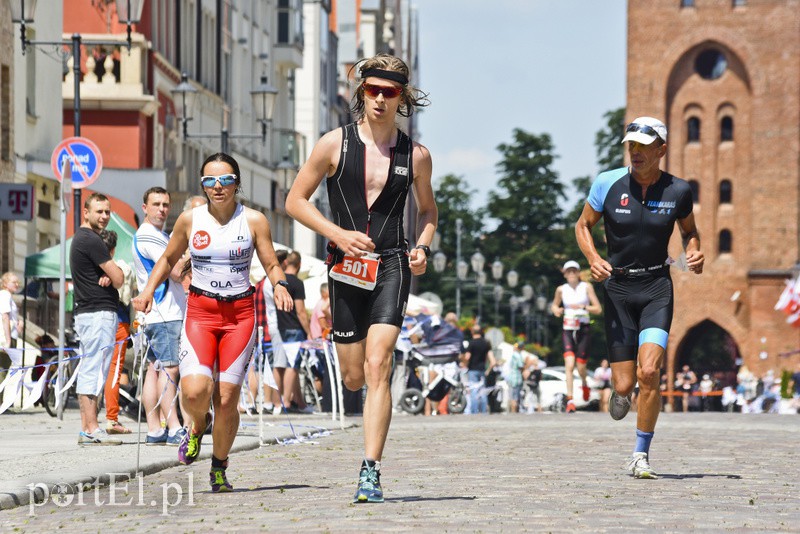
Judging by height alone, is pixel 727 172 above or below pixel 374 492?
above

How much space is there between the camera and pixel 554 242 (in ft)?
328

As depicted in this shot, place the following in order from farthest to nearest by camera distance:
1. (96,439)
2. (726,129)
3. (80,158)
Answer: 1. (726,129)
2. (80,158)
3. (96,439)

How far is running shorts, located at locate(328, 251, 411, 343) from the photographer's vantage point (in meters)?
9.60

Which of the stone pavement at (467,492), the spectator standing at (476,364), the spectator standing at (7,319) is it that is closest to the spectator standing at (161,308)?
the stone pavement at (467,492)

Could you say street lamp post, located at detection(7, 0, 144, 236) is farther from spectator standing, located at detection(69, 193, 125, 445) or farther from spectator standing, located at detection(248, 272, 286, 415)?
spectator standing, located at detection(69, 193, 125, 445)

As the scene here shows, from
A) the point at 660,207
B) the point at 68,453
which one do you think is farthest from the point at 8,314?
the point at 660,207

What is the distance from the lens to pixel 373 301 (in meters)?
9.66

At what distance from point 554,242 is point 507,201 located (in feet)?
14.1

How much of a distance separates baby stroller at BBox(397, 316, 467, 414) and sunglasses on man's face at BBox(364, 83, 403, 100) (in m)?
17.7

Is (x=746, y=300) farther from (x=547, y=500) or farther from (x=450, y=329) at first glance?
(x=547, y=500)

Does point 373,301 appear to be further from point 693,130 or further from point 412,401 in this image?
point 693,130

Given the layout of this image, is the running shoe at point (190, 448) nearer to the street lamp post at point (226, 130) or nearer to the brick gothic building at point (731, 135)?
the street lamp post at point (226, 130)

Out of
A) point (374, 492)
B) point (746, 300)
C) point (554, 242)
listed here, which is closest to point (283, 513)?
point (374, 492)

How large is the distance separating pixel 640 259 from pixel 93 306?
16.0ft
